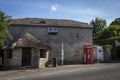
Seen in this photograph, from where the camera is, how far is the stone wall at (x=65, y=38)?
32500 millimetres

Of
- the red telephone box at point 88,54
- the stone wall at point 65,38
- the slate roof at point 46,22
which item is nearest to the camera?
the stone wall at point 65,38

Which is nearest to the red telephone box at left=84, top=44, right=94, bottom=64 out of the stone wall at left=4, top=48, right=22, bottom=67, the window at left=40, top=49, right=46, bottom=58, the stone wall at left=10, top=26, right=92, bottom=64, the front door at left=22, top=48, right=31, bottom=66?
the stone wall at left=10, top=26, right=92, bottom=64

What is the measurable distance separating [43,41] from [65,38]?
11.5ft

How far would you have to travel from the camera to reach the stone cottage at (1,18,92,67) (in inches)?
1127

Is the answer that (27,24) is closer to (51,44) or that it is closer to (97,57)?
(51,44)

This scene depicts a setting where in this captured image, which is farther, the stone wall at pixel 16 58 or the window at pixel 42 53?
the window at pixel 42 53


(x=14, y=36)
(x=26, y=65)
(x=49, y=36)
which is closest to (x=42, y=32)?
(x=49, y=36)

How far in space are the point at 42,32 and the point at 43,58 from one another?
15.1ft

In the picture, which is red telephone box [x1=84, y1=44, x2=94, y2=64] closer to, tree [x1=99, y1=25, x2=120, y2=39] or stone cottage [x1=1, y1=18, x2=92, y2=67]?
stone cottage [x1=1, y1=18, x2=92, y2=67]

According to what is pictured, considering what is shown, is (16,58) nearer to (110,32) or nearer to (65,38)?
(65,38)

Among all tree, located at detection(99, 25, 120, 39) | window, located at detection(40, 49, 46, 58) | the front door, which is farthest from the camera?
tree, located at detection(99, 25, 120, 39)

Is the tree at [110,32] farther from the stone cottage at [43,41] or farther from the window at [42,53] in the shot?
the window at [42,53]

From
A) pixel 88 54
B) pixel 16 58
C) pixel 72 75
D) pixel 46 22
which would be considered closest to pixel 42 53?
pixel 16 58

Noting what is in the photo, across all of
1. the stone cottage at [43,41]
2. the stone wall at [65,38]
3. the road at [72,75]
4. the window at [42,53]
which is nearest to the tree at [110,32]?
the stone cottage at [43,41]
